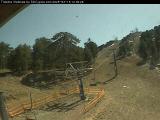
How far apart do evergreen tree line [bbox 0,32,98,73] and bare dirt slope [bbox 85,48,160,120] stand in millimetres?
→ 8470

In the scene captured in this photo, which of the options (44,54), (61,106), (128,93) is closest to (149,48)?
(44,54)

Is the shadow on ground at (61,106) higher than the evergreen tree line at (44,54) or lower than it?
lower

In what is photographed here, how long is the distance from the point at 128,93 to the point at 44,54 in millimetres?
28132

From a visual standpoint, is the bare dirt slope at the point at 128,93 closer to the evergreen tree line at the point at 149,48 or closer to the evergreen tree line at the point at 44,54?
the evergreen tree line at the point at 149,48

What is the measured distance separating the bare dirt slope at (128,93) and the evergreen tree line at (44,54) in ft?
27.8

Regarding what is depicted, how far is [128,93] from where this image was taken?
2119 inches

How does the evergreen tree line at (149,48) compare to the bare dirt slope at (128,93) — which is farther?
the evergreen tree line at (149,48)

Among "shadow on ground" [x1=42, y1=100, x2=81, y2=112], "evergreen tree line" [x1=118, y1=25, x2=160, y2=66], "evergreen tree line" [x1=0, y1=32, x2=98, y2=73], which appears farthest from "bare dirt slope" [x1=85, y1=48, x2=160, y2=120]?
"evergreen tree line" [x1=0, y1=32, x2=98, y2=73]

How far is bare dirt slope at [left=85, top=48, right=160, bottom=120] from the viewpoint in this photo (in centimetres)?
3912

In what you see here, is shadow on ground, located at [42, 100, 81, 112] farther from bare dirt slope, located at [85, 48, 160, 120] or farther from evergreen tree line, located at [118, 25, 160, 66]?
evergreen tree line, located at [118, 25, 160, 66]

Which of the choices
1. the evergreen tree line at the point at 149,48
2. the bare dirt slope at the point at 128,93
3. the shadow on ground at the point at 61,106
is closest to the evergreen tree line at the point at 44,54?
the bare dirt slope at the point at 128,93

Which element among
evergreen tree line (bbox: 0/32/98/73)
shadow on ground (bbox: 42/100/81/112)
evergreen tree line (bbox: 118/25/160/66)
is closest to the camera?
shadow on ground (bbox: 42/100/81/112)

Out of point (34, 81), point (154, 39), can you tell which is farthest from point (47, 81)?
A: point (154, 39)

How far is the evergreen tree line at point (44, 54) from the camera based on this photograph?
233 ft
